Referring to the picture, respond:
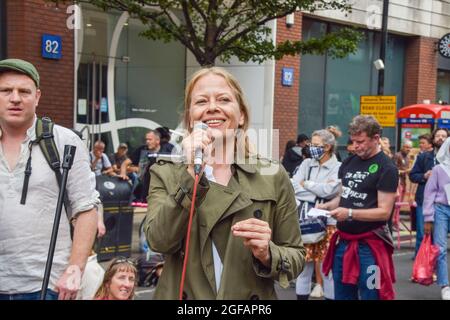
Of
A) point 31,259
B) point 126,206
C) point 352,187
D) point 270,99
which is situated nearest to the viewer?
point 31,259

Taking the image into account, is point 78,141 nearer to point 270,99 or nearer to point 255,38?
point 255,38

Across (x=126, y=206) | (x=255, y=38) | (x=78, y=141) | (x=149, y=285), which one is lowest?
(x=149, y=285)

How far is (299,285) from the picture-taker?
7418mm

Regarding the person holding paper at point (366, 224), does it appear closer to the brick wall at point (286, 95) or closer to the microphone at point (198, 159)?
the microphone at point (198, 159)

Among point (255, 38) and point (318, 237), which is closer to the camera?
A: point (318, 237)

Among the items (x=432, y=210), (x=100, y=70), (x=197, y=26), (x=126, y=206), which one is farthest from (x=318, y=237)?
(x=100, y=70)

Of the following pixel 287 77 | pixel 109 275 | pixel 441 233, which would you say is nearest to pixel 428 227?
pixel 441 233

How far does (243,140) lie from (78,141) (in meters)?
1.10

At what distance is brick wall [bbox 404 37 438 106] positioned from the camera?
67.6ft

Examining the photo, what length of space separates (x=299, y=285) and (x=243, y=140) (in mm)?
4927

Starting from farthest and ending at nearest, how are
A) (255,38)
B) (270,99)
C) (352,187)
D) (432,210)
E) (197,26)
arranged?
(270,99) < (197,26) < (255,38) < (432,210) < (352,187)

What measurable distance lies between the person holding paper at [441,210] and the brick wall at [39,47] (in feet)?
24.2

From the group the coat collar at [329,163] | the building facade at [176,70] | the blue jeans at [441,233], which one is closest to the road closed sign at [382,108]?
the building facade at [176,70]
